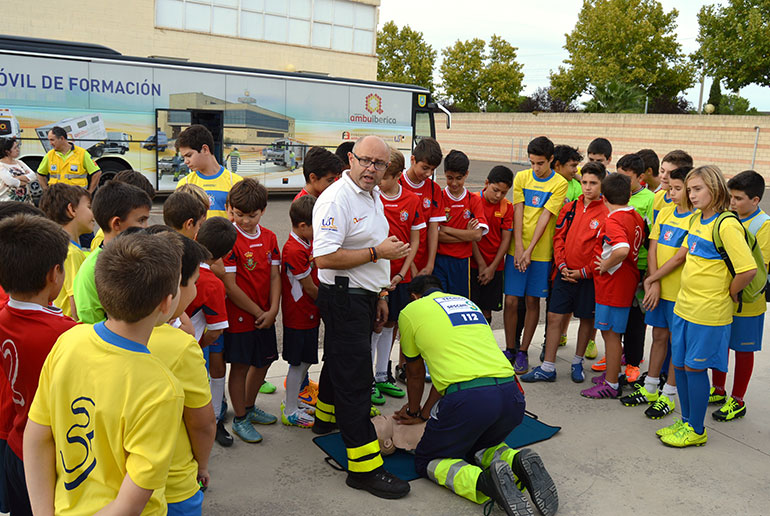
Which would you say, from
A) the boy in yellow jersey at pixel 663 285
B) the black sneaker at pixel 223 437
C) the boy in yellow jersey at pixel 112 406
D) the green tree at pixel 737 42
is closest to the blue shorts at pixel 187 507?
the boy in yellow jersey at pixel 112 406

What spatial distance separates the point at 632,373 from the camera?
18.4 feet

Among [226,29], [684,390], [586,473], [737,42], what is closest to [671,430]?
[684,390]

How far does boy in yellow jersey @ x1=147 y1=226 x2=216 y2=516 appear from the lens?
2230 millimetres

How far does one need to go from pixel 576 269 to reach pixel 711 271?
128cm

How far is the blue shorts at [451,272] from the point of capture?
548cm

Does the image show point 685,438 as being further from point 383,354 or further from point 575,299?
point 383,354

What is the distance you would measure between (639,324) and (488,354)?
2483 millimetres

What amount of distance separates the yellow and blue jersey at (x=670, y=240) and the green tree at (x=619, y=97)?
3650cm

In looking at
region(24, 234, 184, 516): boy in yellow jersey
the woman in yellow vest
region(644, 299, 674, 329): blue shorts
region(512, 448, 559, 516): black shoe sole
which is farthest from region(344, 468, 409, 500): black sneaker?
the woman in yellow vest

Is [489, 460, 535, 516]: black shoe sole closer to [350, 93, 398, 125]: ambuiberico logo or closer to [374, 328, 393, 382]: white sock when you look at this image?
[374, 328, 393, 382]: white sock

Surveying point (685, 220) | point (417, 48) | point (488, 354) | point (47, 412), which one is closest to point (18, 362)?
point (47, 412)

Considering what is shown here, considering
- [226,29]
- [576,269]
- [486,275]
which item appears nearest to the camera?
[576,269]

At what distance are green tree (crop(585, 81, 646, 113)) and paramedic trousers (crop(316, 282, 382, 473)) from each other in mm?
38598

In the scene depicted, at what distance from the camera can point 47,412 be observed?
193 centimetres
